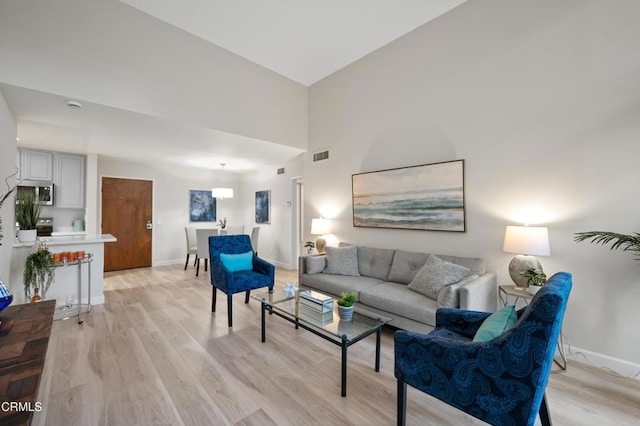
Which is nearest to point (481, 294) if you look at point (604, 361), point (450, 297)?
point (450, 297)

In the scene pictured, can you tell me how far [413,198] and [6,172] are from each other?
14.3 feet

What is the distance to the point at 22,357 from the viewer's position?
1.15 m

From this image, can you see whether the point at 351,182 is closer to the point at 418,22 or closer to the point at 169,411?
the point at 418,22

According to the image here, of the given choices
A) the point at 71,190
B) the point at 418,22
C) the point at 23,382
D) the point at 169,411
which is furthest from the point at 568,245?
the point at 71,190

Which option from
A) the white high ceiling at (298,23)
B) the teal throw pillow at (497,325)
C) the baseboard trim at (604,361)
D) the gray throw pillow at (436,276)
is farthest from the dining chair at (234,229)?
the baseboard trim at (604,361)

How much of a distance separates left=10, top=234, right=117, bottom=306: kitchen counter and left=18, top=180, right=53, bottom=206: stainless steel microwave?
5.07 feet

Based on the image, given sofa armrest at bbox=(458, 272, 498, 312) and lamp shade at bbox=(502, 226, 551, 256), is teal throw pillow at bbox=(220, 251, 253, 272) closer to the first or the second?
sofa armrest at bbox=(458, 272, 498, 312)

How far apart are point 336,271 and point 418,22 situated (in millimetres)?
3341

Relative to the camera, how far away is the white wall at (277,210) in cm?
588

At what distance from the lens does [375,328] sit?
207 cm

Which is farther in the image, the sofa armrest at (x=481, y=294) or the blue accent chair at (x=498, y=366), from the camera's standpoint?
the sofa armrest at (x=481, y=294)

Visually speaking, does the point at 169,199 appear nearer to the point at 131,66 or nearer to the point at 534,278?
the point at 131,66

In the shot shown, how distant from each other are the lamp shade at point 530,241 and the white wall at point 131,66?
353cm

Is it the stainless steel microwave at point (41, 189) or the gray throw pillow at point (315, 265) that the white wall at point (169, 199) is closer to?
the stainless steel microwave at point (41, 189)
